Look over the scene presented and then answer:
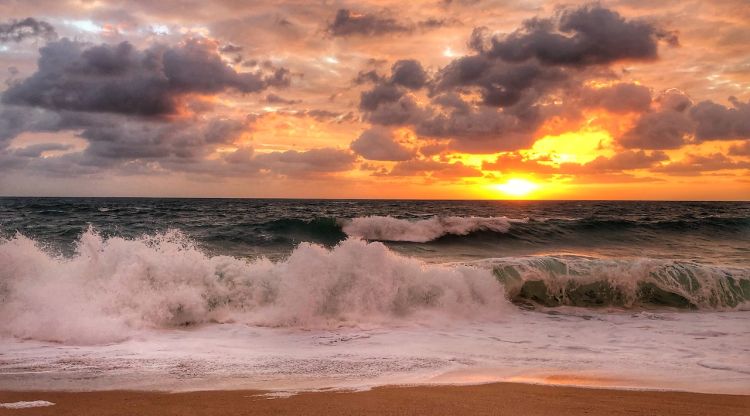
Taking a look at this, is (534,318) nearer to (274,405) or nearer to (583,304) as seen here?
(583,304)

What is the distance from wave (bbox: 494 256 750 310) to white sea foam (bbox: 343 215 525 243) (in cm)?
1287

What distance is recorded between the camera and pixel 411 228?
26.0 m

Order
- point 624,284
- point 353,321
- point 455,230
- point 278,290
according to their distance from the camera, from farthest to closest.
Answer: point 455,230
point 624,284
point 278,290
point 353,321

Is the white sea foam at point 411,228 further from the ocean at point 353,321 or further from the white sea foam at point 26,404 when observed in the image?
the white sea foam at point 26,404

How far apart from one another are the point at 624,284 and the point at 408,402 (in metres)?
9.27

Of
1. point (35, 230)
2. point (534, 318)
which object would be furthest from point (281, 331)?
point (35, 230)

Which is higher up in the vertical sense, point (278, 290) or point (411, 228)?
point (411, 228)

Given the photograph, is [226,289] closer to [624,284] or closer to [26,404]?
[26,404]

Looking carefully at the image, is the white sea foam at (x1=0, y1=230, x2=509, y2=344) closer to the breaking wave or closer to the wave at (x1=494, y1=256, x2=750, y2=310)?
the breaking wave

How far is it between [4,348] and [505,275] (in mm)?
9510

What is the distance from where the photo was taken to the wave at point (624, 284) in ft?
37.2

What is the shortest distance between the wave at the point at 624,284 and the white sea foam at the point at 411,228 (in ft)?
42.2

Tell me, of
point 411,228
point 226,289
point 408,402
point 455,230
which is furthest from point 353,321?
point 455,230

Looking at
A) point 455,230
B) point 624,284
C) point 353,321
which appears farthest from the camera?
point 455,230
